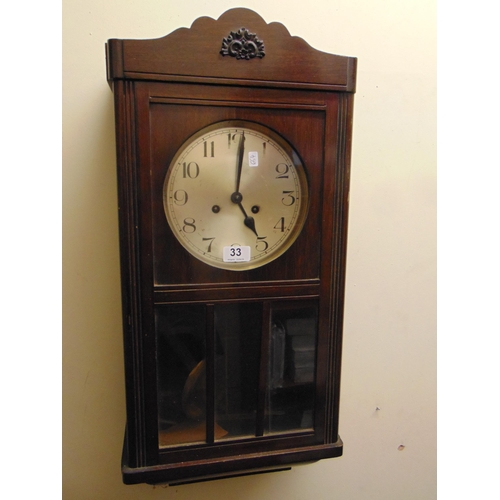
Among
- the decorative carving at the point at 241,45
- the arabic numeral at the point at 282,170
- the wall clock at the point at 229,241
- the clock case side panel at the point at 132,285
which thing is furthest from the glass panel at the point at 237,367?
the decorative carving at the point at 241,45

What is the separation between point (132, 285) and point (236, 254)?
0.18 meters

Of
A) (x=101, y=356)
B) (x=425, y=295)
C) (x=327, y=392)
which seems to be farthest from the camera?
(x=425, y=295)

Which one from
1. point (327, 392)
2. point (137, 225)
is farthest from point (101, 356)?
point (327, 392)

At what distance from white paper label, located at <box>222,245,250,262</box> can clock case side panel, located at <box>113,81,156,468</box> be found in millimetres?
143

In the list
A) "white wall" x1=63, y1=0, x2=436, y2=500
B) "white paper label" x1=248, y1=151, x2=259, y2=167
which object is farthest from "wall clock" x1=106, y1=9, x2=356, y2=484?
"white wall" x1=63, y1=0, x2=436, y2=500

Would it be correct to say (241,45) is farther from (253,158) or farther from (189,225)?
(189,225)

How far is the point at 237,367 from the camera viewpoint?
0.71 m

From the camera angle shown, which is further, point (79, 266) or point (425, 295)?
point (425, 295)

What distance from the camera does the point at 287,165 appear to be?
2.27 ft

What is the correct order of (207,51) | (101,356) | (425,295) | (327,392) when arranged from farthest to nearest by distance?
(425,295)
(101,356)
(327,392)
(207,51)

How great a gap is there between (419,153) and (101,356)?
856 mm

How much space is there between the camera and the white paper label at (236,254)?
688 mm

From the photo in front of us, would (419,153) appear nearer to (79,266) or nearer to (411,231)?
(411,231)

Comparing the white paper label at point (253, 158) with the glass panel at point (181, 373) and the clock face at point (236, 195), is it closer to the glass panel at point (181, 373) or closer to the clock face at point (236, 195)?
the clock face at point (236, 195)
